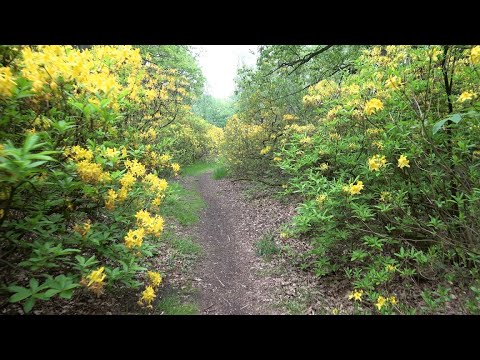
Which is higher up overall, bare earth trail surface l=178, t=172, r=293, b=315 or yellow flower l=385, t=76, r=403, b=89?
yellow flower l=385, t=76, r=403, b=89

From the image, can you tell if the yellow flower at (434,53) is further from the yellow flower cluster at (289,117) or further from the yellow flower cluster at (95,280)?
the yellow flower cluster at (289,117)

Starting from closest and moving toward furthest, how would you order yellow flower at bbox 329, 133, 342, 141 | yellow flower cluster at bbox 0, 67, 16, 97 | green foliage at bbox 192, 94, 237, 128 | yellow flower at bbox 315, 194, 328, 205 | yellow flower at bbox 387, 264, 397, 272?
yellow flower cluster at bbox 0, 67, 16, 97 → yellow flower at bbox 387, 264, 397, 272 → yellow flower at bbox 315, 194, 328, 205 → yellow flower at bbox 329, 133, 342, 141 → green foliage at bbox 192, 94, 237, 128

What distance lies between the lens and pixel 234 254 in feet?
18.8

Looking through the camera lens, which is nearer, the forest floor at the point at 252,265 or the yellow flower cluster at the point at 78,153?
the yellow flower cluster at the point at 78,153

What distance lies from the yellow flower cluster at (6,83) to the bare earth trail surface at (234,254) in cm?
344

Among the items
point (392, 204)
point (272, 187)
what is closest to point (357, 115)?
point (392, 204)

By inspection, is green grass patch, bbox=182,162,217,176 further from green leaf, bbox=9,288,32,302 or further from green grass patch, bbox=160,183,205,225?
green leaf, bbox=9,288,32,302

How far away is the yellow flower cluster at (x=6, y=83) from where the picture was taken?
1.55 meters

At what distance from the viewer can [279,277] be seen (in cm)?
477

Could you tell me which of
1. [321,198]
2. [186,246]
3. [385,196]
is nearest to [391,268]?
[385,196]

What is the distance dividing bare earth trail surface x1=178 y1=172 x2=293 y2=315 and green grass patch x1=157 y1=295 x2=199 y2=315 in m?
0.21

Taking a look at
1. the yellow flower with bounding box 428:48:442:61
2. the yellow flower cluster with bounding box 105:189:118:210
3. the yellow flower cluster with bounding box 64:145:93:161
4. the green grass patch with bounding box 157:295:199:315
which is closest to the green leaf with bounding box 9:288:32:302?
the yellow flower cluster with bounding box 105:189:118:210

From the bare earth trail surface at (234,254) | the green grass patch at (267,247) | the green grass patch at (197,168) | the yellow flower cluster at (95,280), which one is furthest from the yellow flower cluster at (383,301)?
the green grass patch at (197,168)

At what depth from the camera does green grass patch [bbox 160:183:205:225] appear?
284 inches
